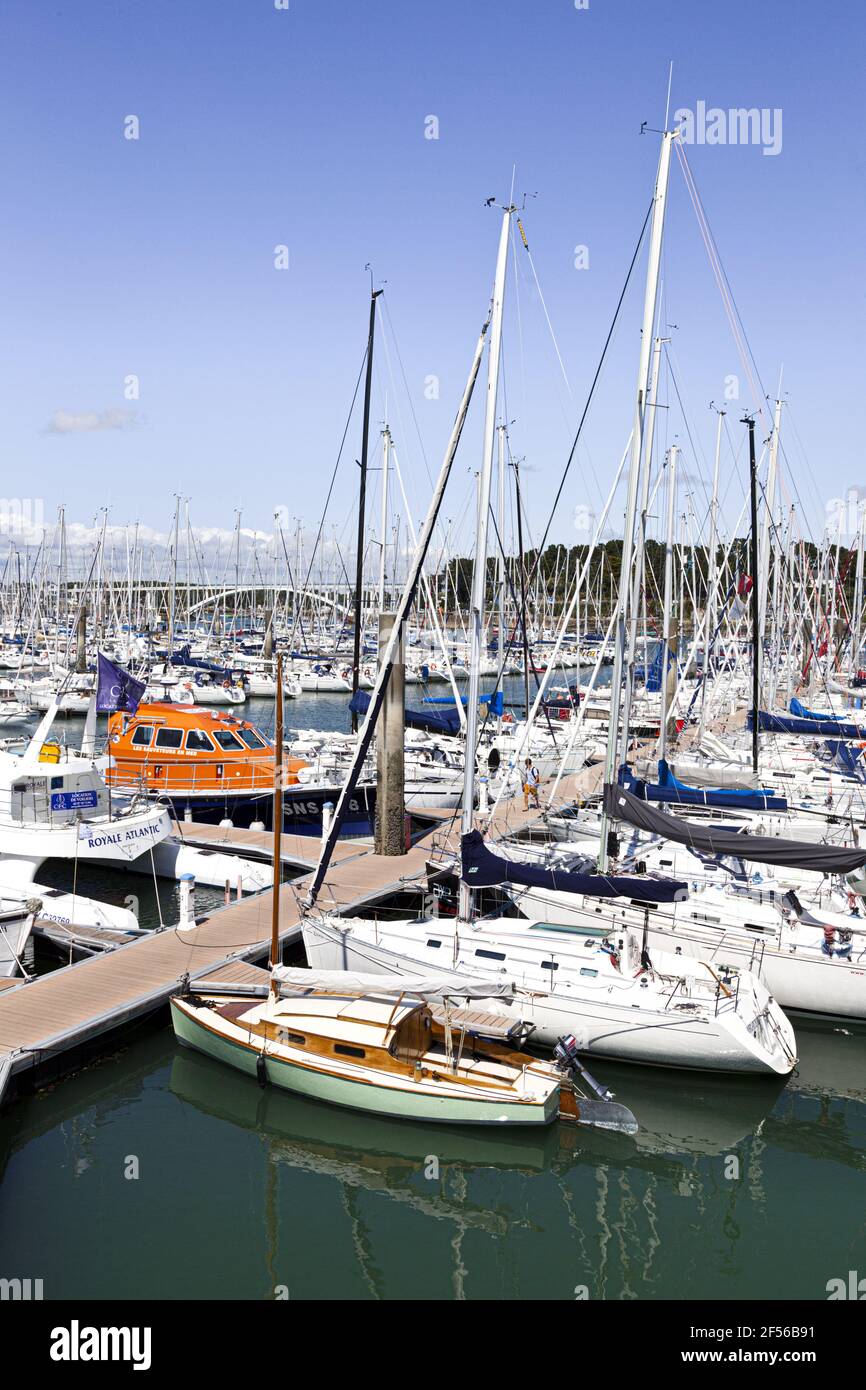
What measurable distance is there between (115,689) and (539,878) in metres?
13.5

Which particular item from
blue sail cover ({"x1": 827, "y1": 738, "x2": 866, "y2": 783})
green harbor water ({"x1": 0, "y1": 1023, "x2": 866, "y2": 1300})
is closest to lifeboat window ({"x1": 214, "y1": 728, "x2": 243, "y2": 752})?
green harbor water ({"x1": 0, "y1": 1023, "x2": 866, "y2": 1300})

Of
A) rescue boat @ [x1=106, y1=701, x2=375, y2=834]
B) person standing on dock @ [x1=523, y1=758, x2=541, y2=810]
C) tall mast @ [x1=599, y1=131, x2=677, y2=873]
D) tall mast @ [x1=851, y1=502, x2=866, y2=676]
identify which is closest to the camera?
tall mast @ [x1=599, y1=131, x2=677, y2=873]

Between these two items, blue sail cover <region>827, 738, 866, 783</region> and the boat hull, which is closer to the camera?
the boat hull

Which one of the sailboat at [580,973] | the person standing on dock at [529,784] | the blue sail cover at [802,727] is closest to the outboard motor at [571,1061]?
the sailboat at [580,973]

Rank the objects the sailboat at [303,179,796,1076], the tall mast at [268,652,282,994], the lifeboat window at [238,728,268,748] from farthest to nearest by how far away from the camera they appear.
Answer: the lifeboat window at [238,728,268,748], the sailboat at [303,179,796,1076], the tall mast at [268,652,282,994]

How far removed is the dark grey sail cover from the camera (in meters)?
18.8

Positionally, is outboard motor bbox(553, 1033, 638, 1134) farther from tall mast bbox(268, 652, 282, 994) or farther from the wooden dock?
the wooden dock

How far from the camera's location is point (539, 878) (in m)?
19.2

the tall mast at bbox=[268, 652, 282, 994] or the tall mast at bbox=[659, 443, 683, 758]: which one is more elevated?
the tall mast at bbox=[659, 443, 683, 758]

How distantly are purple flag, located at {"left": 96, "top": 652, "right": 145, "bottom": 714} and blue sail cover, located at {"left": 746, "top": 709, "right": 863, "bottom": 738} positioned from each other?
21.2m

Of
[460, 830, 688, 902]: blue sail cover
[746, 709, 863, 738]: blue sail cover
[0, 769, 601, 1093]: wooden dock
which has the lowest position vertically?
[0, 769, 601, 1093]: wooden dock

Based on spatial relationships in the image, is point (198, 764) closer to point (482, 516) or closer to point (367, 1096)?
point (482, 516)
